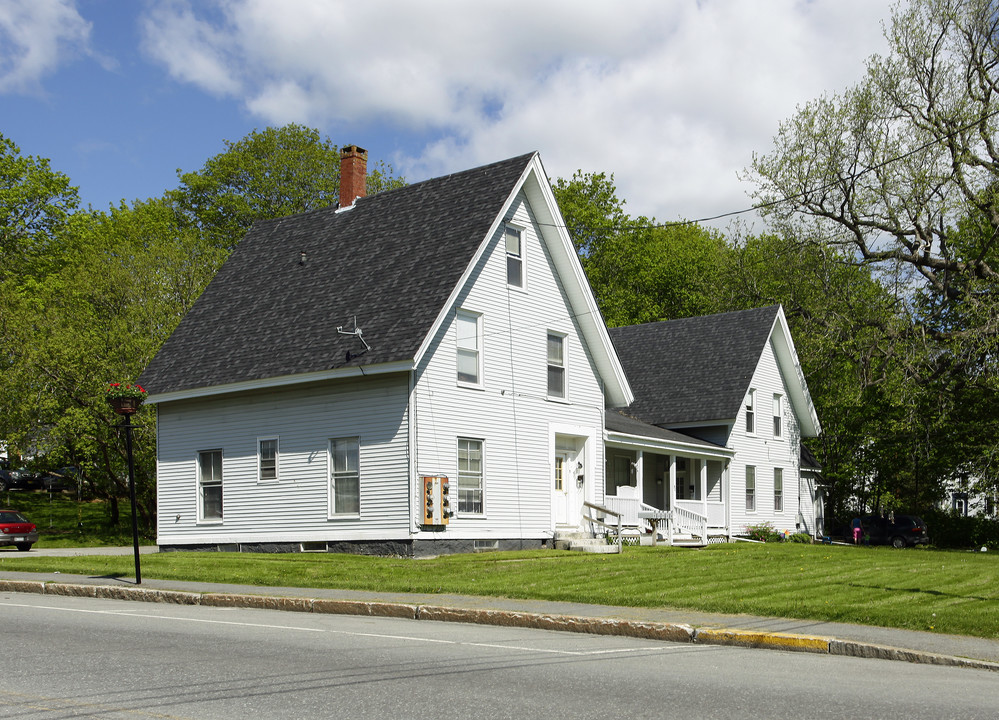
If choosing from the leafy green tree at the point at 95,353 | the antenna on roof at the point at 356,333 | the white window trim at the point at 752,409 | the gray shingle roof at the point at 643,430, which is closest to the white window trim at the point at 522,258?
the antenna on roof at the point at 356,333

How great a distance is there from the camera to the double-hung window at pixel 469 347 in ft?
81.1

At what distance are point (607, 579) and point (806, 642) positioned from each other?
625 cm

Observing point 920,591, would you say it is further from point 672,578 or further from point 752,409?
point 752,409

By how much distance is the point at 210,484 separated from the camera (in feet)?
86.7

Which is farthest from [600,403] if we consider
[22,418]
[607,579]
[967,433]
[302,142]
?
[302,142]

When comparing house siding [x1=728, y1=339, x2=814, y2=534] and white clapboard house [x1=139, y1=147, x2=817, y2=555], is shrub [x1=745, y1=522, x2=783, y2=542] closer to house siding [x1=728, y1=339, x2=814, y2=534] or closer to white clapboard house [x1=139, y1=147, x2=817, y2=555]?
house siding [x1=728, y1=339, x2=814, y2=534]

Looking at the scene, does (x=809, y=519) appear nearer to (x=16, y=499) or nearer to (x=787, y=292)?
(x=787, y=292)

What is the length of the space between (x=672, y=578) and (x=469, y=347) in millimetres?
8934

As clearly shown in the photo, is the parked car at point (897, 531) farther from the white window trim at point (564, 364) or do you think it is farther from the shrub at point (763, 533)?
the white window trim at point (564, 364)

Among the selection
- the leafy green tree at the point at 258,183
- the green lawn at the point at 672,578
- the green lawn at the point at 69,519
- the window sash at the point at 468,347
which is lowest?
the green lawn at the point at 69,519

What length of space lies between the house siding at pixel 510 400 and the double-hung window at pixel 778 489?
43.6 feet

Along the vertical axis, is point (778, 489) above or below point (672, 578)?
below

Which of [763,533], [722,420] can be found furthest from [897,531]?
[722,420]

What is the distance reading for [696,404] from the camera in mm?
36812
